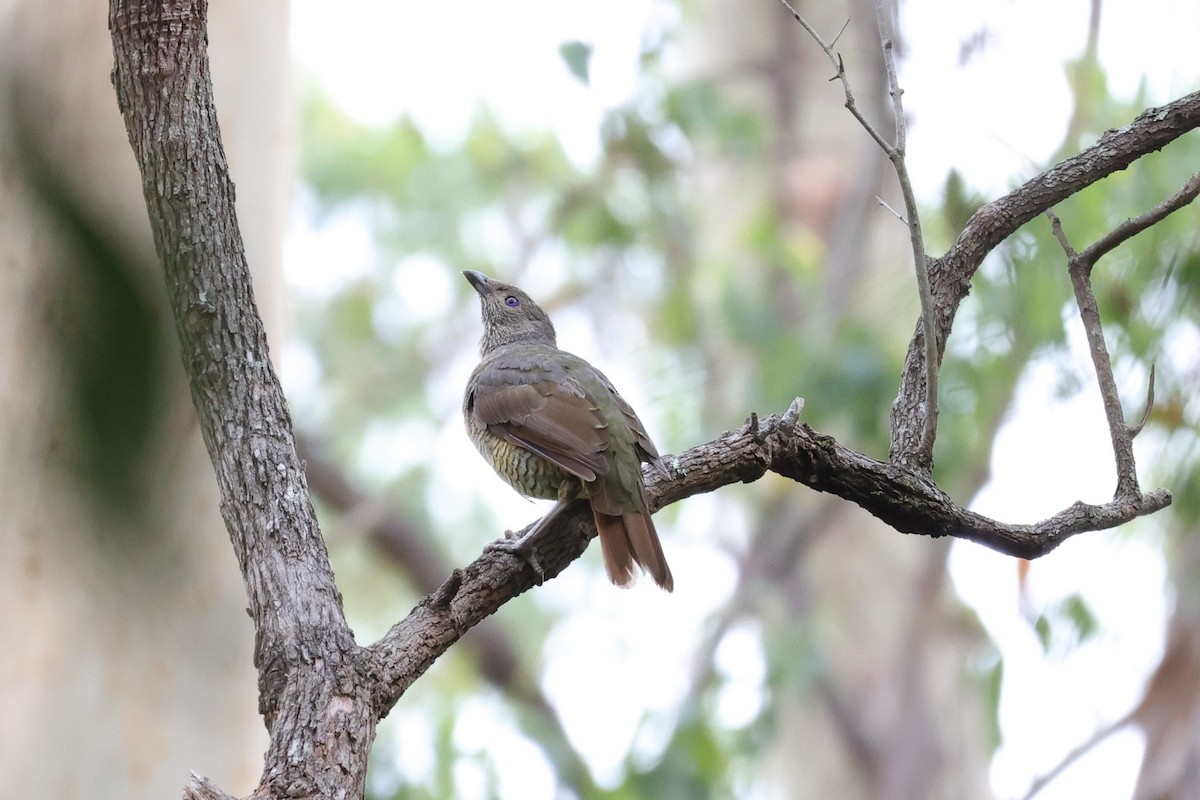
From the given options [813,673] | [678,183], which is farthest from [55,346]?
[678,183]

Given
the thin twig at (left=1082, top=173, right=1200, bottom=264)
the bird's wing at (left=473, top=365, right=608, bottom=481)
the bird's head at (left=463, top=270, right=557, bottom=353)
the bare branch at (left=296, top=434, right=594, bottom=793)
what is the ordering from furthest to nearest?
the bare branch at (left=296, top=434, right=594, bottom=793) → the bird's head at (left=463, top=270, right=557, bottom=353) → the bird's wing at (left=473, top=365, right=608, bottom=481) → the thin twig at (left=1082, top=173, right=1200, bottom=264)

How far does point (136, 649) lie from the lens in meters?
1.93

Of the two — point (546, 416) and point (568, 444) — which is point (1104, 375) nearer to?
point (568, 444)

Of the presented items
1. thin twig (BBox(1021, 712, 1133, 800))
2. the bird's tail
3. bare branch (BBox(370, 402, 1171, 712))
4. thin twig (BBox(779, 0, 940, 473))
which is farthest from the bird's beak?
thin twig (BBox(1021, 712, 1133, 800))

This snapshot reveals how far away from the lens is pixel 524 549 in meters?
3.11

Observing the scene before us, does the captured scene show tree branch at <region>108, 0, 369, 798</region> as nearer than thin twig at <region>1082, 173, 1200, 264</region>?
Yes

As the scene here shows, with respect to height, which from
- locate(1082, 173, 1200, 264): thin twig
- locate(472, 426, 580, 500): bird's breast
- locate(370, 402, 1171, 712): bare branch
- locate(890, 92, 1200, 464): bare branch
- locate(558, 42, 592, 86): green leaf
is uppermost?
locate(558, 42, 592, 86): green leaf

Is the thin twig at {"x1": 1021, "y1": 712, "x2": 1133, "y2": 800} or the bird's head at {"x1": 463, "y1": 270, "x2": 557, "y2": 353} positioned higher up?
the bird's head at {"x1": 463, "y1": 270, "x2": 557, "y2": 353}

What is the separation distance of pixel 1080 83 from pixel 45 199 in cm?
699

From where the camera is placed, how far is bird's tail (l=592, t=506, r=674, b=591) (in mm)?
3555

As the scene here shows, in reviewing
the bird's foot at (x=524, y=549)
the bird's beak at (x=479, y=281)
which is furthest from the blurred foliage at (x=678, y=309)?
the bird's foot at (x=524, y=549)

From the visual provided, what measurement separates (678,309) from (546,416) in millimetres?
5128

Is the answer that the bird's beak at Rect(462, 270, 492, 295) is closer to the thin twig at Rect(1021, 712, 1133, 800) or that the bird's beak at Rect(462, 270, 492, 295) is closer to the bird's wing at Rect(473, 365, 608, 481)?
the bird's wing at Rect(473, 365, 608, 481)

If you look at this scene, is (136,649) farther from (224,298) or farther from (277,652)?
(224,298)
